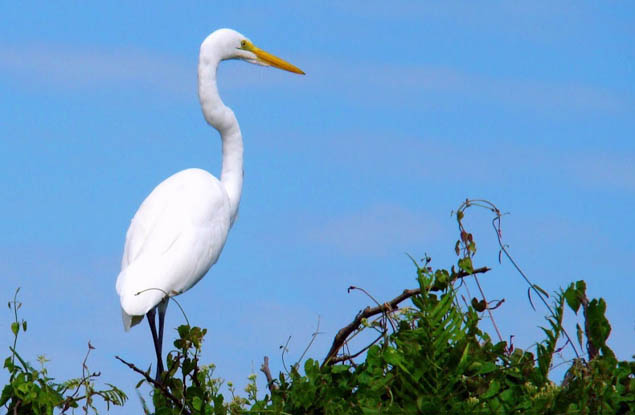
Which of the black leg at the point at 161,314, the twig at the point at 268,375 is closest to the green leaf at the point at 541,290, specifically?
the twig at the point at 268,375

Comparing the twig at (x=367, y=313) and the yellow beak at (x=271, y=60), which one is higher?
the yellow beak at (x=271, y=60)

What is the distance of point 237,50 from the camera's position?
8.30 metres

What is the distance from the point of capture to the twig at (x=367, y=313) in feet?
11.7

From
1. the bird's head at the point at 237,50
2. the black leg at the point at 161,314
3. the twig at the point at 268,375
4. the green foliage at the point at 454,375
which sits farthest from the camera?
the bird's head at the point at 237,50

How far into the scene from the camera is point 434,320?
3.28 m

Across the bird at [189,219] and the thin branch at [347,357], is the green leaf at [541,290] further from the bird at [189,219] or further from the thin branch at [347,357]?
the bird at [189,219]

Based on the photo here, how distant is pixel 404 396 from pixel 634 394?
2.71 feet

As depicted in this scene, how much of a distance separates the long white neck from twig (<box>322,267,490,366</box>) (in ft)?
14.1

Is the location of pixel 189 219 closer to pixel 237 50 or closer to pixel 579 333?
pixel 237 50

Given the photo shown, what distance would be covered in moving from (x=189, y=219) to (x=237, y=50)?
211 centimetres

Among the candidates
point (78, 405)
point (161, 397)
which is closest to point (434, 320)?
point (161, 397)

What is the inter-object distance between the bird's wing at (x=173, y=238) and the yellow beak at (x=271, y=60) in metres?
1.50

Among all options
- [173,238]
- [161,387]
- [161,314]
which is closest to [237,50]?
[173,238]

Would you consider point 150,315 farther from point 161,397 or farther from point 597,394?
point 597,394
